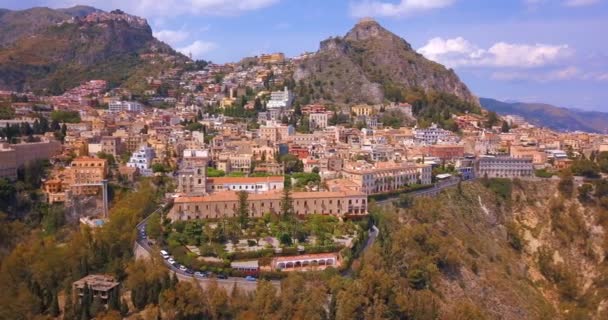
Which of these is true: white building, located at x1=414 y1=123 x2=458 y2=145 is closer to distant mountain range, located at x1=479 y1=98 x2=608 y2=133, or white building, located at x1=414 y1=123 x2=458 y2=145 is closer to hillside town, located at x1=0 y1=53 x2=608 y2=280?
hillside town, located at x1=0 y1=53 x2=608 y2=280

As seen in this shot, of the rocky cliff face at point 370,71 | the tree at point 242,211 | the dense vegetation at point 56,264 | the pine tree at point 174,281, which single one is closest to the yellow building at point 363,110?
the rocky cliff face at point 370,71

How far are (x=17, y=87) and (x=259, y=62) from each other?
38.1m

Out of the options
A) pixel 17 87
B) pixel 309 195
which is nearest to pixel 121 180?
pixel 309 195

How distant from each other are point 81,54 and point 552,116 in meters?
128

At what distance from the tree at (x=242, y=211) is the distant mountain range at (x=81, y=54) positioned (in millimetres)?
62094

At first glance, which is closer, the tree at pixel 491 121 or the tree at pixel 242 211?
the tree at pixel 242 211

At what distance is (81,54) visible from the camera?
104m

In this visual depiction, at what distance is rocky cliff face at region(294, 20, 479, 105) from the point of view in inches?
3095

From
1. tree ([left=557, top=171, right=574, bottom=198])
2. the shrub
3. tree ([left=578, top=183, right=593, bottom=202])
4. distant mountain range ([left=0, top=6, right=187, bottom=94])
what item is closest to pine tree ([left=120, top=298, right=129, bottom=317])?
the shrub

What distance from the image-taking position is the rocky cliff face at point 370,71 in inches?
3095

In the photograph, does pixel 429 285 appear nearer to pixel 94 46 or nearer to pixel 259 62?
pixel 259 62

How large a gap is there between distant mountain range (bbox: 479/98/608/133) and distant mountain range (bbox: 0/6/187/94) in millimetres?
94421

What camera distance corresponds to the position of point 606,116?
195 metres

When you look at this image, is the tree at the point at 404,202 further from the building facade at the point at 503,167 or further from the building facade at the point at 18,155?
the building facade at the point at 18,155
